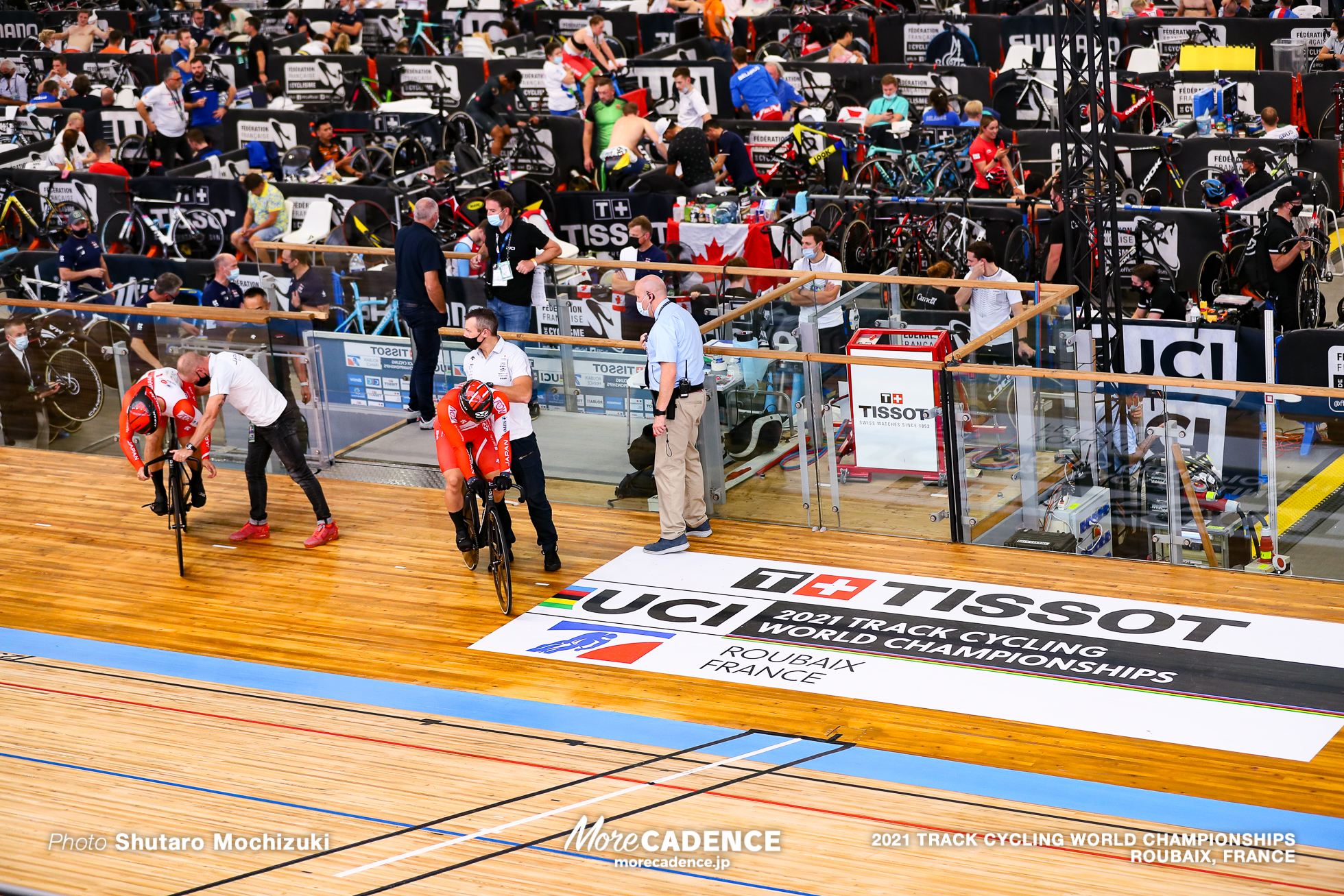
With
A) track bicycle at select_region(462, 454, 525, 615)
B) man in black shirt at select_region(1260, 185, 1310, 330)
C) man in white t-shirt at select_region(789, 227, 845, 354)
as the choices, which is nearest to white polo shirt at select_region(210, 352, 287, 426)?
track bicycle at select_region(462, 454, 525, 615)

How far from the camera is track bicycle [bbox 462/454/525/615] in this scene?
30.3 feet

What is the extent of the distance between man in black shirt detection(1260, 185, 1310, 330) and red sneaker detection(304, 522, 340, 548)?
8234mm

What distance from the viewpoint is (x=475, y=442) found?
943cm

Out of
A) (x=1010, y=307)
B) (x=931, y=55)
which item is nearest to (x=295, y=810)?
(x=1010, y=307)

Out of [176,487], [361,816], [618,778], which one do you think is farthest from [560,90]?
[361,816]

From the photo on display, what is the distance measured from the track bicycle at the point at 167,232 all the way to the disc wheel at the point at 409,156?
7.79ft

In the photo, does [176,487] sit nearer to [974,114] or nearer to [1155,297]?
[1155,297]

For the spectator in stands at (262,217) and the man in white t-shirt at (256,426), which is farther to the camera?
the spectator in stands at (262,217)

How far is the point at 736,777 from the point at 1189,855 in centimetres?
203

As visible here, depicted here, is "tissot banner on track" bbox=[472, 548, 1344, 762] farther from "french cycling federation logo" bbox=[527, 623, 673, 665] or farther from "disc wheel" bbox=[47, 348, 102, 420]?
"disc wheel" bbox=[47, 348, 102, 420]

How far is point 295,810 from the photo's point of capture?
22.8ft

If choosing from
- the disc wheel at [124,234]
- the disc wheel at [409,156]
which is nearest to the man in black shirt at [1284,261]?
the disc wheel at [409,156]

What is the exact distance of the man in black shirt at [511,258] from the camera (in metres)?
12.5

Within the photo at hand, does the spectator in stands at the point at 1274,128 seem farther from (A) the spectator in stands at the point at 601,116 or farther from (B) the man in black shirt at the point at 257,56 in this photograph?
(B) the man in black shirt at the point at 257,56
